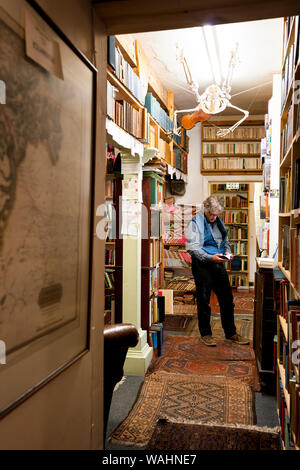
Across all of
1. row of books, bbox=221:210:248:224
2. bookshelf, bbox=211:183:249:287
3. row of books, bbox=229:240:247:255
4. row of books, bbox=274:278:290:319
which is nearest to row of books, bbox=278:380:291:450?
row of books, bbox=274:278:290:319

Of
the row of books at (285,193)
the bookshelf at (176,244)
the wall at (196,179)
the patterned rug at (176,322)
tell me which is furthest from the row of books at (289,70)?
the wall at (196,179)

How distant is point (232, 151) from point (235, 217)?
138 cm

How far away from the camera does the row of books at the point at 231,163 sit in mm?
7188

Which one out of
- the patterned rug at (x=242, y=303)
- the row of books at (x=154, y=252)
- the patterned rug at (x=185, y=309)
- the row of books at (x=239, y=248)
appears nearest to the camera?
the row of books at (x=154, y=252)

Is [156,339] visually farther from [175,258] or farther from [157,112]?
[175,258]

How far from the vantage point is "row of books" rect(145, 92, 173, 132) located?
4.04 metres

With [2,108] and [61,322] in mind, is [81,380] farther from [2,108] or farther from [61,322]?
[2,108]

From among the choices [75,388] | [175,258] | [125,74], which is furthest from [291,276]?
[175,258]

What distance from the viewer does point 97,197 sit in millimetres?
1381

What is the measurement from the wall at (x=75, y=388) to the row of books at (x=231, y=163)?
610cm

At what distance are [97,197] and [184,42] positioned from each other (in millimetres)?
3433

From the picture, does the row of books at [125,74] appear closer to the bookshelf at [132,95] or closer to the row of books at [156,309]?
the bookshelf at [132,95]

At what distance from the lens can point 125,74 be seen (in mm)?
3072

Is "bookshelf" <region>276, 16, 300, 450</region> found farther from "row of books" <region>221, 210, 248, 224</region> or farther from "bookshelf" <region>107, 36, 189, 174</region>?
"row of books" <region>221, 210, 248, 224</region>
